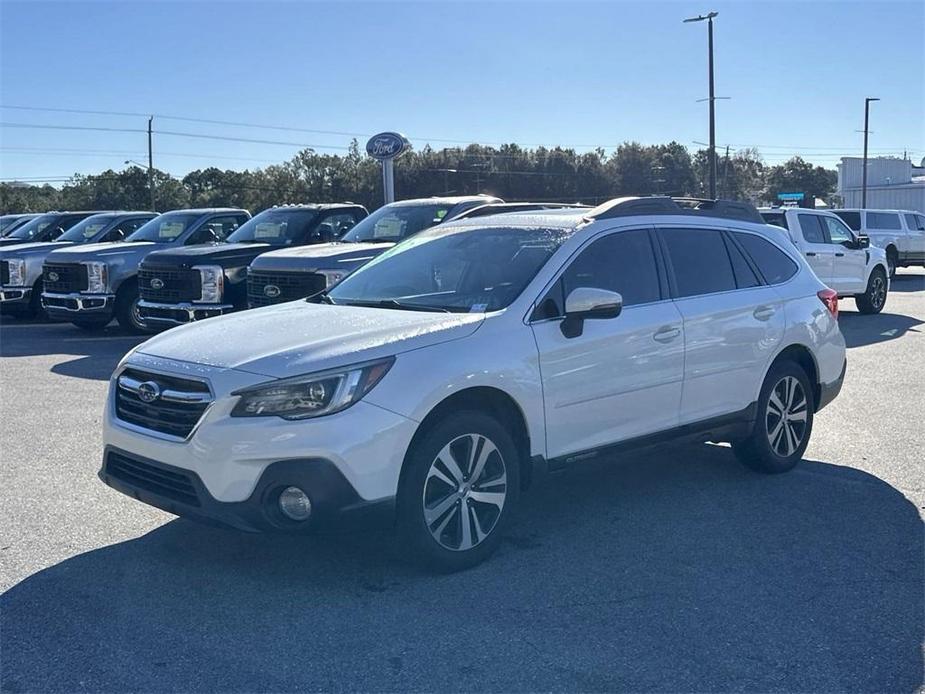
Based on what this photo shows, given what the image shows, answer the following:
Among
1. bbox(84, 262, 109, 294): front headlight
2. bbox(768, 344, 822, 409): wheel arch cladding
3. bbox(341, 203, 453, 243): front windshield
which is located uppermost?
bbox(341, 203, 453, 243): front windshield

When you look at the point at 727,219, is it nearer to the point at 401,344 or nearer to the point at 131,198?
the point at 401,344

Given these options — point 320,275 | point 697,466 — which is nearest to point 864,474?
point 697,466

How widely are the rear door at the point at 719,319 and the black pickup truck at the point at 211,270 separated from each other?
7.08 meters

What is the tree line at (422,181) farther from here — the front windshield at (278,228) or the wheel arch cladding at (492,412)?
the wheel arch cladding at (492,412)

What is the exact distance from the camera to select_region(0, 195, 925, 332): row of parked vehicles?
37.9 ft

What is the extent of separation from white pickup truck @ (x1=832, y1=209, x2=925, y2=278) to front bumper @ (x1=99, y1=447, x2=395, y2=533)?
22533 millimetres

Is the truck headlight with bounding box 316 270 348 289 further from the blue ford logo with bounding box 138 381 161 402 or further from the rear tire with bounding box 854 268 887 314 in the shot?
the rear tire with bounding box 854 268 887 314

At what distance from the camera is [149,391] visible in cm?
470

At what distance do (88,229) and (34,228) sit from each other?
3.19 m

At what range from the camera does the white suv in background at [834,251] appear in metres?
16.7

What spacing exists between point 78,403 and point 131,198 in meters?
67.0

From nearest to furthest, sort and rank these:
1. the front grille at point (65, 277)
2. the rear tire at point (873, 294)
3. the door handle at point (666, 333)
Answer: the door handle at point (666, 333) < the front grille at point (65, 277) < the rear tire at point (873, 294)

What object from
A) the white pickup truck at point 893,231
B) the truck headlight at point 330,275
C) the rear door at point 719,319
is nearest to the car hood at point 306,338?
the rear door at point 719,319

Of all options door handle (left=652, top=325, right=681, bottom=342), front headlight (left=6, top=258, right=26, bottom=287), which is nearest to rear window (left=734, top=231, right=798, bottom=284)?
door handle (left=652, top=325, right=681, bottom=342)
